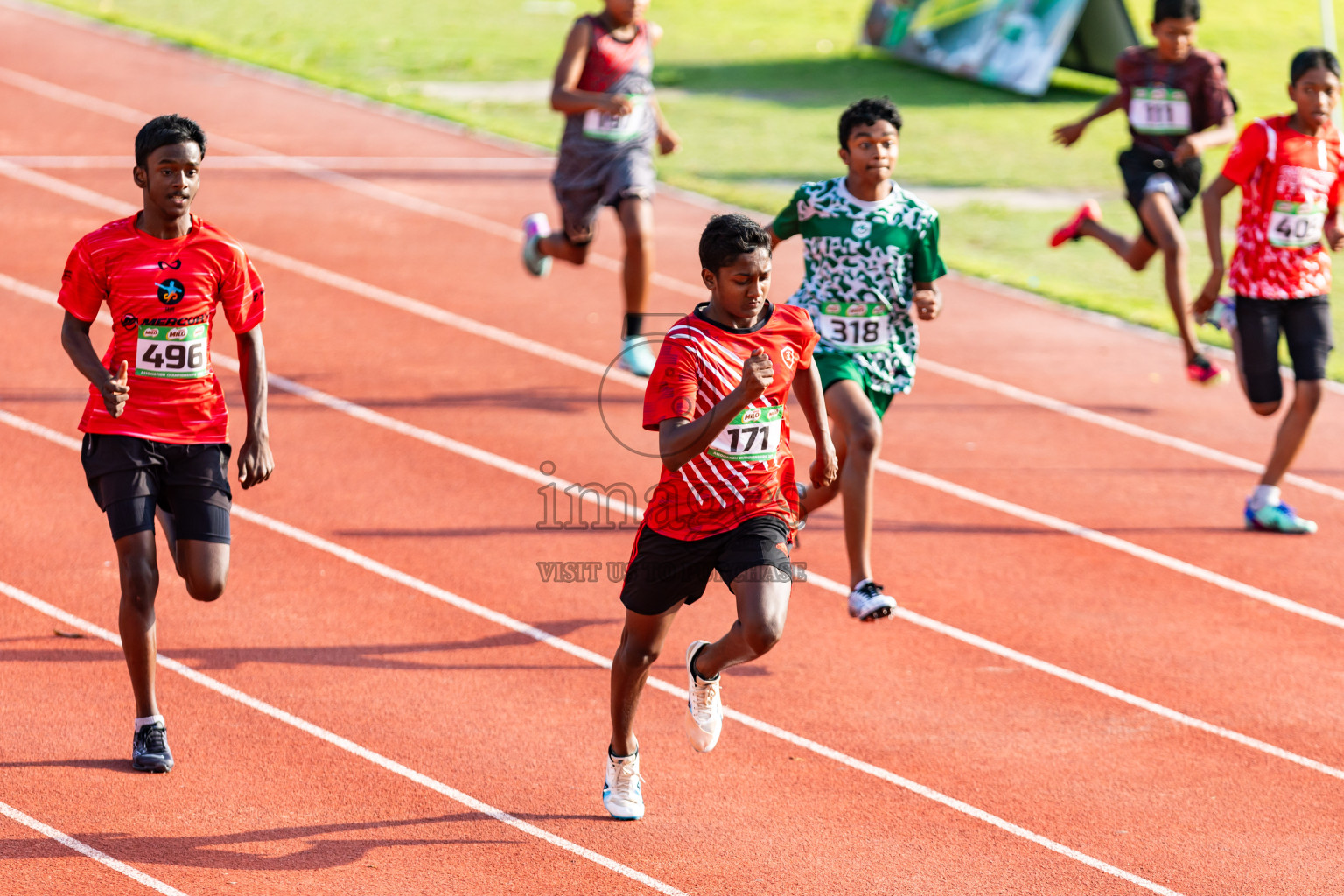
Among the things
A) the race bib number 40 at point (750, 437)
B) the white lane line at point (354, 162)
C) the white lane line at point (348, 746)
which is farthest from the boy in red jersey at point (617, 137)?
the white lane line at point (354, 162)

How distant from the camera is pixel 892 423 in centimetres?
927

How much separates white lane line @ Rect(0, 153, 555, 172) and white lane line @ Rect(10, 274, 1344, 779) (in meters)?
3.10

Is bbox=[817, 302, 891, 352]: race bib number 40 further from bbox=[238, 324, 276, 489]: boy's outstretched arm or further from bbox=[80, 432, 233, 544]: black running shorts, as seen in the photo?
bbox=[80, 432, 233, 544]: black running shorts

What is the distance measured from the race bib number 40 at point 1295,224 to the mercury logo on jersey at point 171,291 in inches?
202

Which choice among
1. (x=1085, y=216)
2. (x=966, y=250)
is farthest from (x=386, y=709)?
(x=966, y=250)

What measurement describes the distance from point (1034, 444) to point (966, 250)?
4232mm

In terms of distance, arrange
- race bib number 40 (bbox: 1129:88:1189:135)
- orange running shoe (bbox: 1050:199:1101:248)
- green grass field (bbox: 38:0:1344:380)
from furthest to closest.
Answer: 1. green grass field (bbox: 38:0:1344:380)
2. orange running shoe (bbox: 1050:199:1101:248)
3. race bib number 40 (bbox: 1129:88:1189:135)

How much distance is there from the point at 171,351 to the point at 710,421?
1852 mm

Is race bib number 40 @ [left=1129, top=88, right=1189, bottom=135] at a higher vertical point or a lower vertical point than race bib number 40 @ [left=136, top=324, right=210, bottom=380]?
higher

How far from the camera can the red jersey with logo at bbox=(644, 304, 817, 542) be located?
4.61 m

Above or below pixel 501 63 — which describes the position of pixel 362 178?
below

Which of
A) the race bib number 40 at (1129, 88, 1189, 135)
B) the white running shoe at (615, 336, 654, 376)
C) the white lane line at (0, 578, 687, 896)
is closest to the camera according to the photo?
the white lane line at (0, 578, 687, 896)

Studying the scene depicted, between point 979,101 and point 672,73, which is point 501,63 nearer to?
point 672,73

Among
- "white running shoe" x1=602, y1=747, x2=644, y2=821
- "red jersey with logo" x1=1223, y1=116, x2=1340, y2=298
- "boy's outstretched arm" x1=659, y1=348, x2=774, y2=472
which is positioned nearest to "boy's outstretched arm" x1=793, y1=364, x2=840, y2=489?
"boy's outstretched arm" x1=659, y1=348, x2=774, y2=472
